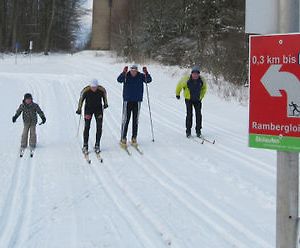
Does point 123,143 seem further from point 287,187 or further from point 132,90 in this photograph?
point 287,187

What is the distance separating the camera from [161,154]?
11.1m

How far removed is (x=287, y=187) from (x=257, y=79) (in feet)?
2.26

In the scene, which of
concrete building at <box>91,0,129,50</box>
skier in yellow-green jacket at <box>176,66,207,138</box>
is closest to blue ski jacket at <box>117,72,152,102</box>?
skier in yellow-green jacket at <box>176,66,207,138</box>

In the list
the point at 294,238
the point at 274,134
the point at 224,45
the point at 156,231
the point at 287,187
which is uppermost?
the point at 224,45

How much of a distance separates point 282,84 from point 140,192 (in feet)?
17.0

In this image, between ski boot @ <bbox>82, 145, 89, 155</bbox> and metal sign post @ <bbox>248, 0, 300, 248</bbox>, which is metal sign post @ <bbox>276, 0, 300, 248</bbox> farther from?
ski boot @ <bbox>82, 145, 89, 155</bbox>

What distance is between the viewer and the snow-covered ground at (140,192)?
6062mm

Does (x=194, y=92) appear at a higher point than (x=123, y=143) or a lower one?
higher

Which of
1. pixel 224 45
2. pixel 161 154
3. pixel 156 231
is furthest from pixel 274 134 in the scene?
pixel 224 45

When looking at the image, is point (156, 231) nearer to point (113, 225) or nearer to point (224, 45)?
point (113, 225)

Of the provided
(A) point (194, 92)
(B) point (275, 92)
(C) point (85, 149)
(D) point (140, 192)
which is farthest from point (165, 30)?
(B) point (275, 92)

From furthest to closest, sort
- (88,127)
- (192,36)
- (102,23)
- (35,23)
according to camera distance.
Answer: (35,23) → (102,23) → (192,36) → (88,127)

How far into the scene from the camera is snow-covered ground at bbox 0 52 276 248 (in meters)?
6.06

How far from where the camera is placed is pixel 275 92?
10.3ft
